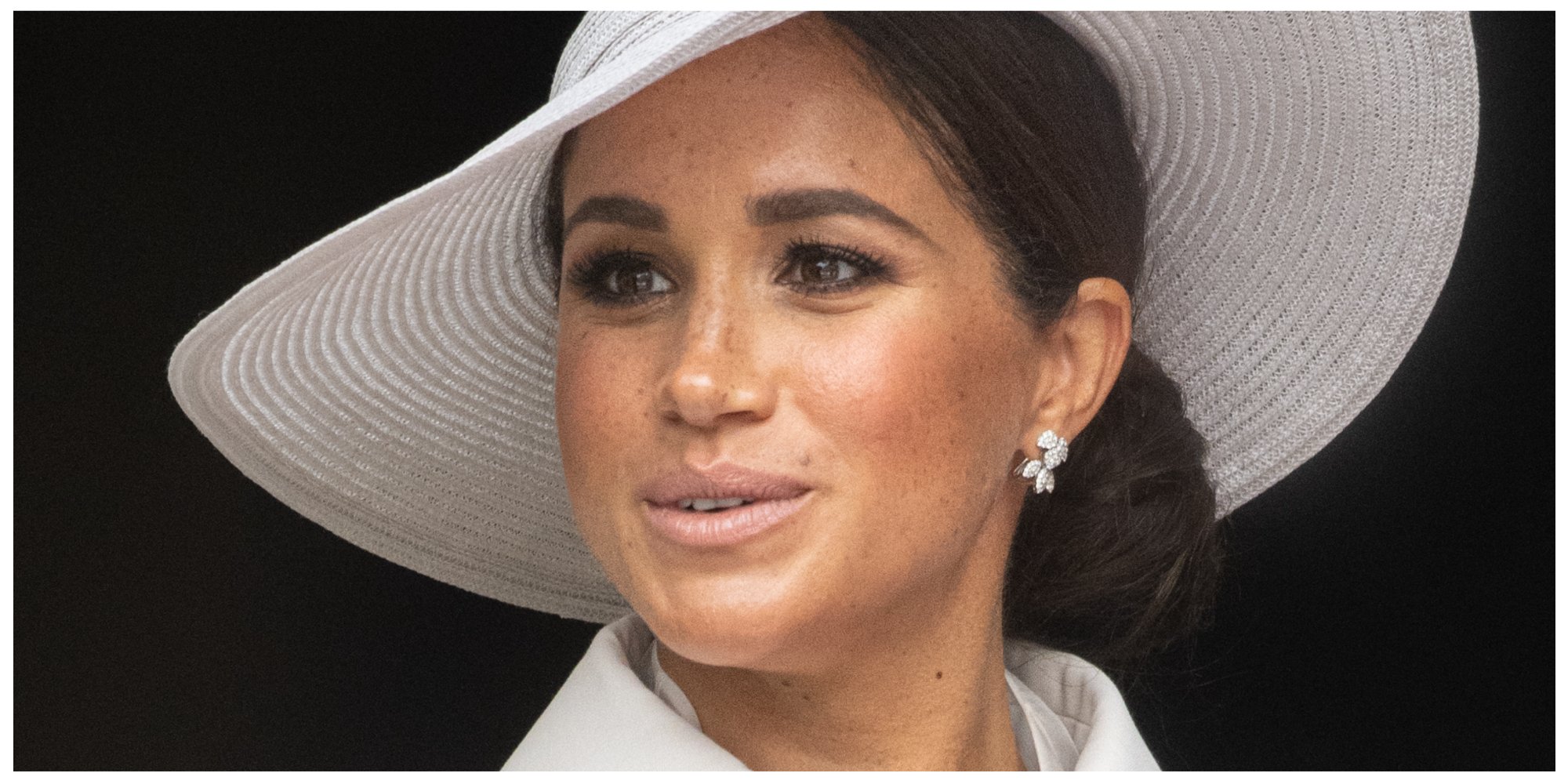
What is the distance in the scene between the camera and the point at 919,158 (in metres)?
2.33

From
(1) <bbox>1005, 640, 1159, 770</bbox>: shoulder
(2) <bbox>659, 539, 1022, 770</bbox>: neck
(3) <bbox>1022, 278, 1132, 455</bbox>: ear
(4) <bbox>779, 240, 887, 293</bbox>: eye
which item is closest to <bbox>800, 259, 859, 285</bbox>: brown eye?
(4) <bbox>779, 240, 887, 293</bbox>: eye

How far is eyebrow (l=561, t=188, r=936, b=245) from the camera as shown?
226 cm

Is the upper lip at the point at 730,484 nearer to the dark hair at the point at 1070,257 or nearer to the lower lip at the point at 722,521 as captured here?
the lower lip at the point at 722,521

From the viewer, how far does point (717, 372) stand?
2.21 metres

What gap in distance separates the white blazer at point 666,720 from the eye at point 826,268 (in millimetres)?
563

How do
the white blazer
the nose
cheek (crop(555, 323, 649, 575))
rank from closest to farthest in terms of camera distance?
1. the nose
2. cheek (crop(555, 323, 649, 575))
3. the white blazer

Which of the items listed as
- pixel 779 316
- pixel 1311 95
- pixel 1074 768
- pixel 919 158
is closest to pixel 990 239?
pixel 919 158

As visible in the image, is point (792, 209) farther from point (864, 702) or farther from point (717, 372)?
point (864, 702)

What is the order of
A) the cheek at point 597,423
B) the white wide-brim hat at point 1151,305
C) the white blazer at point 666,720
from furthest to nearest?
the white wide-brim hat at point 1151,305, the white blazer at point 666,720, the cheek at point 597,423

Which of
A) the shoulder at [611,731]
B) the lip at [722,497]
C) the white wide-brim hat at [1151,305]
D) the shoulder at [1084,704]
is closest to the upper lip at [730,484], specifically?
the lip at [722,497]

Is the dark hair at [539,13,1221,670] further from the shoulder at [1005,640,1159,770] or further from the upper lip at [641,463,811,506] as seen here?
the upper lip at [641,463,811,506]

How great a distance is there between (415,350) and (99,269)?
29.1 inches

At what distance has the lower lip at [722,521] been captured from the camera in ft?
7.34

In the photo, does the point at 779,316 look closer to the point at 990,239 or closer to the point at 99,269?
the point at 990,239
